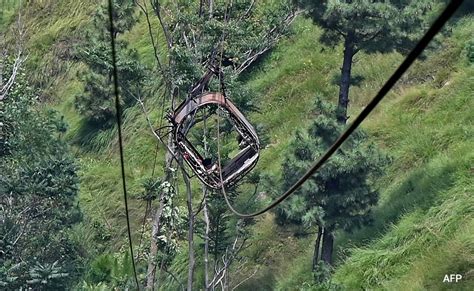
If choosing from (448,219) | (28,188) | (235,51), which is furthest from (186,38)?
(448,219)

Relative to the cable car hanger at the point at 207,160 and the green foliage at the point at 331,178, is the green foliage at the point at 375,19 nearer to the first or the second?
the green foliage at the point at 331,178

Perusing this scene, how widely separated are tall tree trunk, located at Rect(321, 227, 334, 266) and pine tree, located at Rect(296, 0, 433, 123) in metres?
1.86

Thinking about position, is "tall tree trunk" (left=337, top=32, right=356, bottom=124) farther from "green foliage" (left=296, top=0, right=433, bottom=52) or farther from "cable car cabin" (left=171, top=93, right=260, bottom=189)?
"cable car cabin" (left=171, top=93, right=260, bottom=189)

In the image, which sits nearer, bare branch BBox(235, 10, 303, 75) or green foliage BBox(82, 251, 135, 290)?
green foliage BBox(82, 251, 135, 290)

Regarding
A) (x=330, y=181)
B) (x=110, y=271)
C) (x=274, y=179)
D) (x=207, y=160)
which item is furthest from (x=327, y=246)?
(x=110, y=271)

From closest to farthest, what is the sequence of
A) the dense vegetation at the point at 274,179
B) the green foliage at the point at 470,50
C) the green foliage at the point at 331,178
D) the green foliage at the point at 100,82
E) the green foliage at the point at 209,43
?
1. the dense vegetation at the point at 274,179
2. the green foliage at the point at 331,178
3. the green foliage at the point at 209,43
4. the green foliage at the point at 470,50
5. the green foliage at the point at 100,82

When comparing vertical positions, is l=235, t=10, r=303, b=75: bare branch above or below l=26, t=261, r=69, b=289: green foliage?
above

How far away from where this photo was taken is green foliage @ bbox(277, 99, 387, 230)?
1546 centimetres

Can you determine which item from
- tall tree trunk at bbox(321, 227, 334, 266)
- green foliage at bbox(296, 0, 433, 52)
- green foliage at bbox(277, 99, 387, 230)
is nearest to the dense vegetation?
green foliage at bbox(277, 99, 387, 230)

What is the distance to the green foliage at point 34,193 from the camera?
19.1 meters

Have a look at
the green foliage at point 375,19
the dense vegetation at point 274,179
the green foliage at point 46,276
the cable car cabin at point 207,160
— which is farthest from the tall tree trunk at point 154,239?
the cable car cabin at point 207,160

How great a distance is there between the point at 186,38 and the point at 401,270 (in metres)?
5.93

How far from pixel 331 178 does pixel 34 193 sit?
6595mm

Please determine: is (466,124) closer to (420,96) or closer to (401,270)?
(420,96)
